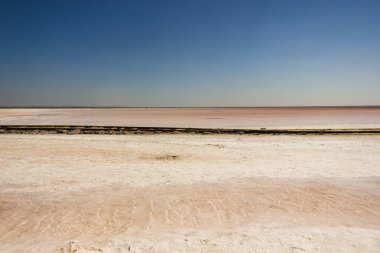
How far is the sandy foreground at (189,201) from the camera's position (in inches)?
205

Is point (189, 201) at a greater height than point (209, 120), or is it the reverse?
point (209, 120)

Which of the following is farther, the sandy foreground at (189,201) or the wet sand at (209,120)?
the wet sand at (209,120)

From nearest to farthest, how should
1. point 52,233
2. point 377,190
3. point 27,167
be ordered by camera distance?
point 52,233
point 377,190
point 27,167

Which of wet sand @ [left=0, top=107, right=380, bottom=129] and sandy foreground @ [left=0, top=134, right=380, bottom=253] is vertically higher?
wet sand @ [left=0, top=107, right=380, bottom=129]

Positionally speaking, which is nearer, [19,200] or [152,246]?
[152,246]

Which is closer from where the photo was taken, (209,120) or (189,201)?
(189,201)

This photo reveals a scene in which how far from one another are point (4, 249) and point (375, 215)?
701 centimetres

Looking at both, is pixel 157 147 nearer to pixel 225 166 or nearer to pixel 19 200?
pixel 225 166

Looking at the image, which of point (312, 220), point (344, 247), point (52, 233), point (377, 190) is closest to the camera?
point (344, 247)

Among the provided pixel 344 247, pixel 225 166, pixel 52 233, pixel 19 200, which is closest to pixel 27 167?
pixel 19 200

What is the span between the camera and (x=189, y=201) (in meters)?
7.25

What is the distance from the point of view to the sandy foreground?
5199 millimetres

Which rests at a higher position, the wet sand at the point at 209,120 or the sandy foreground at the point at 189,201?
the wet sand at the point at 209,120

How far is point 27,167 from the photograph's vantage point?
35.0 feet
